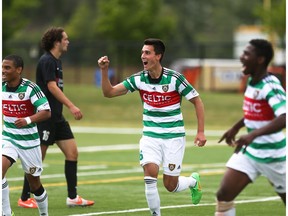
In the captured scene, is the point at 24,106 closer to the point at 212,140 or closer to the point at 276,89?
the point at 276,89

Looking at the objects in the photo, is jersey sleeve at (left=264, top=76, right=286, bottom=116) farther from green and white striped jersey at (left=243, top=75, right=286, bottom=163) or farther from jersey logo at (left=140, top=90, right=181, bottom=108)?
jersey logo at (left=140, top=90, right=181, bottom=108)

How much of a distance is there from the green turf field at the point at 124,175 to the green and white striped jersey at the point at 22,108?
161 centimetres

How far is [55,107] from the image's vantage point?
1405cm

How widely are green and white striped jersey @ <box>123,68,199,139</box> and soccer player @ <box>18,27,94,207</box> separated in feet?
5.46

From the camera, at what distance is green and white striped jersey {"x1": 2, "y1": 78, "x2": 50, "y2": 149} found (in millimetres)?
11820

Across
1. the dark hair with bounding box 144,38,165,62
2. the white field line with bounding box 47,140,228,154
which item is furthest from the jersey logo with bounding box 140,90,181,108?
the white field line with bounding box 47,140,228,154

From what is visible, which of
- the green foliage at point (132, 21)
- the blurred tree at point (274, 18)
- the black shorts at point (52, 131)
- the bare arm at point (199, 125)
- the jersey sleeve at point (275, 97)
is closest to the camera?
the jersey sleeve at point (275, 97)

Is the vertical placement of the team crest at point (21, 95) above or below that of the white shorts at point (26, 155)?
above

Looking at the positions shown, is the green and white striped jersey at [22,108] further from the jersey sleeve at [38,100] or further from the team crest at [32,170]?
the team crest at [32,170]

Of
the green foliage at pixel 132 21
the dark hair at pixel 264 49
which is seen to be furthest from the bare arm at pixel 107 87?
the green foliage at pixel 132 21

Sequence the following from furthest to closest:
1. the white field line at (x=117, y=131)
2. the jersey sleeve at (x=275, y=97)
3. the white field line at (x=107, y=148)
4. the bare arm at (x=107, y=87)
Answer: the white field line at (x=117, y=131), the white field line at (x=107, y=148), the bare arm at (x=107, y=87), the jersey sleeve at (x=275, y=97)

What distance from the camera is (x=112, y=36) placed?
60.7 meters

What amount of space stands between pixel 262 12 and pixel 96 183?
37370 mm

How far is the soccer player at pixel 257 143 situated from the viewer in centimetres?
987
